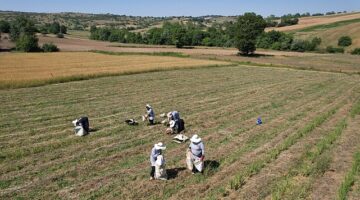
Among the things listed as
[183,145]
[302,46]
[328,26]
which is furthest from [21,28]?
[328,26]

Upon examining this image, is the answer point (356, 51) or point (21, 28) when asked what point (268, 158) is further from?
point (21, 28)

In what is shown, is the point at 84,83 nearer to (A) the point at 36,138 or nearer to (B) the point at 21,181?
(A) the point at 36,138

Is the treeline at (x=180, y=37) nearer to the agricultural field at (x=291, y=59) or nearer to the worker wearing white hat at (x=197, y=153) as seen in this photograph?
the agricultural field at (x=291, y=59)

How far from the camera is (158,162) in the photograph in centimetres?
1485

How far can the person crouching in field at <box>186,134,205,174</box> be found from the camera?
15.5 metres

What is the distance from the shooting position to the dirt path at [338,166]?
1426 centimetres

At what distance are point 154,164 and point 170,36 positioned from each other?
11286cm

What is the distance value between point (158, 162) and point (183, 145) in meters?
4.98

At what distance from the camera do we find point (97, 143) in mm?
19719

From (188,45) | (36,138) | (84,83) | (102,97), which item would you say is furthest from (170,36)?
(36,138)

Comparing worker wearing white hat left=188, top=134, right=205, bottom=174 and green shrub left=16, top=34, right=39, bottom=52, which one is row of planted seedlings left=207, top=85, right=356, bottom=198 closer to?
worker wearing white hat left=188, top=134, right=205, bottom=174

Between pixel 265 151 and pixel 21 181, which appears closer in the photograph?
pixel 21 181

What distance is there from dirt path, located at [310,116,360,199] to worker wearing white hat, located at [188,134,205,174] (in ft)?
14.6

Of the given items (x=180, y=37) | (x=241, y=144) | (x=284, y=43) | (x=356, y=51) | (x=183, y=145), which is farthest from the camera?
(x=180, y=37)
